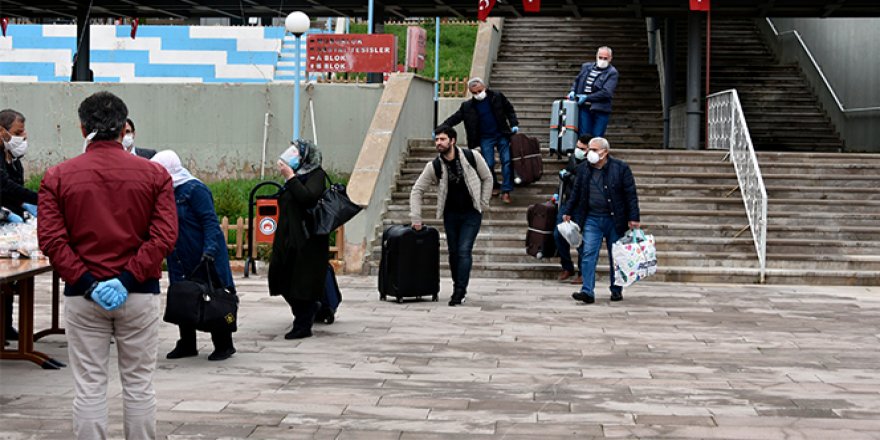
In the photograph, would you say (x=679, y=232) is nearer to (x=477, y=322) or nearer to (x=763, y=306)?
(x=763, y=306)

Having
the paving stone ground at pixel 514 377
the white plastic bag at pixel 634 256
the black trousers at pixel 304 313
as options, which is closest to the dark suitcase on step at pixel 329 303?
the paving stone ground at pixel 514 377

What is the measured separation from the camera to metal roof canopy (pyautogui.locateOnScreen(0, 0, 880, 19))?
2297cm

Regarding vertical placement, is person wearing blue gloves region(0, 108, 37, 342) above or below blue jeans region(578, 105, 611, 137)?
below

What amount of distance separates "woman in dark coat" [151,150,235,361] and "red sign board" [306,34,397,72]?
12.1m

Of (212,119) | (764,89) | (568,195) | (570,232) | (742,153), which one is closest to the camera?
(570,232)

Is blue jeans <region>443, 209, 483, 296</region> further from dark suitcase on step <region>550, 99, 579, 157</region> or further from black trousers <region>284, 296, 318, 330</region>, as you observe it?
dark suitcase on step <region>550, 99, 579, 157</region>

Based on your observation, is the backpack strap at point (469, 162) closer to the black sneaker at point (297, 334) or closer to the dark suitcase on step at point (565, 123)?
the black sneaker at point (297, 334)

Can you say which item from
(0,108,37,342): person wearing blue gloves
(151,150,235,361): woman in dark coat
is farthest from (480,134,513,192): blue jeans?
(151,150,235,361): woman in dark coat

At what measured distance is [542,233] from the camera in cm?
1451

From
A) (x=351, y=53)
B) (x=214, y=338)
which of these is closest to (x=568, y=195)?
(x=214, y=338)

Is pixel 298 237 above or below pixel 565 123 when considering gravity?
below

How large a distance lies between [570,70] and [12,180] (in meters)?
20.8

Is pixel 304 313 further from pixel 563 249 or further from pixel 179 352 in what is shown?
pixel 563 249

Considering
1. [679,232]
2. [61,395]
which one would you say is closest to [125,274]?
[61,395]
